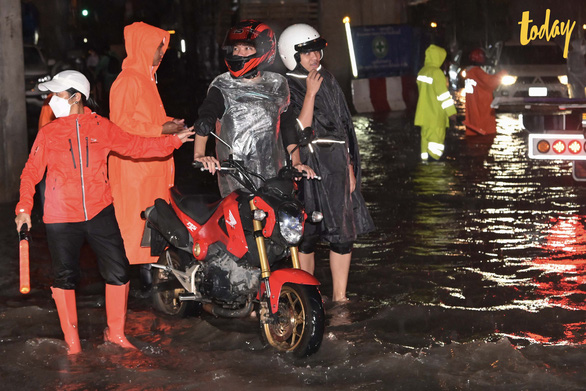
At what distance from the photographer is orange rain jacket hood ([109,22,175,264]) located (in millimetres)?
7371

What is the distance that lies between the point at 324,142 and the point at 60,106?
191 cm

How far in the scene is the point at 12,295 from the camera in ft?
25.1

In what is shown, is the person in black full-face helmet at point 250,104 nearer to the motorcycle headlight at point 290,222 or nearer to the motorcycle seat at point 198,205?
the motorcycle seat at point 198,205

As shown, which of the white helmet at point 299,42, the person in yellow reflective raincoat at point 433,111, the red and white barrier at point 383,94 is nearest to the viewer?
the white helmet at point 299,42

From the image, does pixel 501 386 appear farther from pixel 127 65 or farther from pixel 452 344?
pixel 127 65

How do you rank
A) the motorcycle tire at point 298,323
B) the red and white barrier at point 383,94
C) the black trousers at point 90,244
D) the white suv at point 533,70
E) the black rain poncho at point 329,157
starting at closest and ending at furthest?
1. the motorcycle tire at point 298,323
2. the black trousers at point 90,244
3. the black rain poncho at point 329,157
4. the white suv at point 533,70
5. the red and white barrier at point 383,94

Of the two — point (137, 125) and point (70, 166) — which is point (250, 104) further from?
point (70, 166)

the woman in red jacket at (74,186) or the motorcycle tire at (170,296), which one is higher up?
the woman in red jacket at (74,186)

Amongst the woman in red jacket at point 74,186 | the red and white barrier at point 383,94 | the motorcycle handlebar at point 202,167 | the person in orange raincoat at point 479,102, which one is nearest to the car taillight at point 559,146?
the motorcycle handlebar at point 202,167

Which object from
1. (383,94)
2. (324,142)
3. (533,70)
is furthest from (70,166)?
(383,94)

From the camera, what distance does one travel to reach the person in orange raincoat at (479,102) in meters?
18.2

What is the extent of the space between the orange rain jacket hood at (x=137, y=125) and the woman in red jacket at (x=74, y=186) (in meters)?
1.15

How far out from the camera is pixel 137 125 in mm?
7340

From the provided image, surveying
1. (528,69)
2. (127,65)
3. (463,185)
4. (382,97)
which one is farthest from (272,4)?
(127,65)
